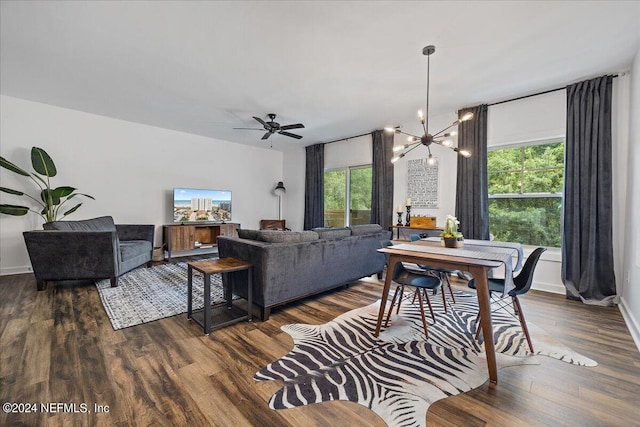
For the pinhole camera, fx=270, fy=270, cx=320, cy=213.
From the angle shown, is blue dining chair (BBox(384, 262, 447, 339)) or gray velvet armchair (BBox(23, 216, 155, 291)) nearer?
blue dining chair (BBox(384, 262, 447, 339))

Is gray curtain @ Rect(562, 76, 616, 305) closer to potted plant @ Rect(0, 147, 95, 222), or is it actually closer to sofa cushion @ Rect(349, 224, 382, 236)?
sofa cushion @ Rect(349, 224, 382, 236)

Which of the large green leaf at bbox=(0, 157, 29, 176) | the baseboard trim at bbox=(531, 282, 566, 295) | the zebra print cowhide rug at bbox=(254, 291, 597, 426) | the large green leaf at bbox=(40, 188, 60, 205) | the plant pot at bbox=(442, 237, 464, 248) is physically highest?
the large green leaf at bbox=(0, 157, 29, 176)

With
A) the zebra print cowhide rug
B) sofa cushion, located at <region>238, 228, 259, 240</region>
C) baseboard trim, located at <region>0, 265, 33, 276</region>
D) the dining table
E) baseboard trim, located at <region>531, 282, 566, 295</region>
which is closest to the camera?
the zebra print cowhide rug

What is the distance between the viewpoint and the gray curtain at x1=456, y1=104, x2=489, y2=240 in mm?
4047

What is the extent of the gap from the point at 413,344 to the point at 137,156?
5.67m

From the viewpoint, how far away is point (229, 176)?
656cm

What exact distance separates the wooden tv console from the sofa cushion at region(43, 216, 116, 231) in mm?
962

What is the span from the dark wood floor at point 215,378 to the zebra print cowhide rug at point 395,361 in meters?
0.08

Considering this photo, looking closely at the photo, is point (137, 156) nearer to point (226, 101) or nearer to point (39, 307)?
point (226, 101)

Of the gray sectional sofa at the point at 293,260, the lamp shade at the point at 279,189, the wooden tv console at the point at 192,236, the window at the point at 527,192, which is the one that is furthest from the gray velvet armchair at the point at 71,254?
the window at the point at 527,192

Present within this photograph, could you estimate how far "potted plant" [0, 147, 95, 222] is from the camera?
383 cm

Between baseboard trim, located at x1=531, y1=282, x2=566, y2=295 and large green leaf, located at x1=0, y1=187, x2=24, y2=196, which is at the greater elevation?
large green leaf, located at x1=0, y1=187, x2=24, y2=196

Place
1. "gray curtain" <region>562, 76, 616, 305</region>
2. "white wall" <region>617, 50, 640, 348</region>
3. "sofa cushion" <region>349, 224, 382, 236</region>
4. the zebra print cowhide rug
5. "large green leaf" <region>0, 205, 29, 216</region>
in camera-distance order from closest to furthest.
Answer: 1. the zebra print cowhide rug
2. "white wall" <region>617, 50, 640, 348</region>
3. "gray curtain" <region>562, 76, 616, 305</region>
4. "sofa cushion" <region>349, 224, 382, 236</region>
5. "large green leaf" <region>0, 205, 29, 216</region>

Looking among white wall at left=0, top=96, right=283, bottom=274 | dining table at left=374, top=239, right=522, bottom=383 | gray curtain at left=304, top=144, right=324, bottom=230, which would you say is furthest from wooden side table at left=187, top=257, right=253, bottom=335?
gray curtain at left=304, top=144, right=324, bottom=230
